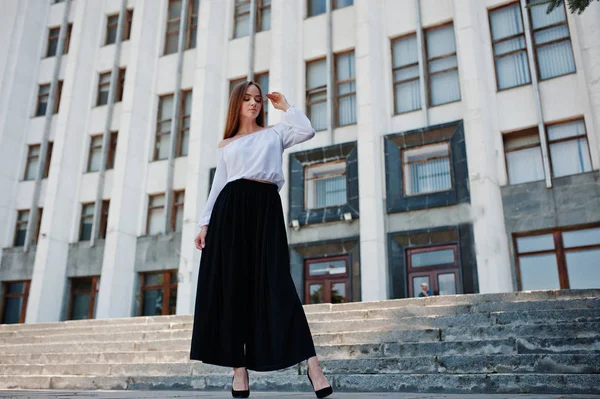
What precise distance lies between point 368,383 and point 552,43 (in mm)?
15784

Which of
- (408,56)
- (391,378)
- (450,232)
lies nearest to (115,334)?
(391,378)

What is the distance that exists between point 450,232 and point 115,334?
413 inches

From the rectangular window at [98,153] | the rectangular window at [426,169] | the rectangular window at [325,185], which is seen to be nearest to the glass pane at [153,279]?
the rectangular window at [98,153]

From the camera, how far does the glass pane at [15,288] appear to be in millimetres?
24656

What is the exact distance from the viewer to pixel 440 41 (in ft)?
63.7

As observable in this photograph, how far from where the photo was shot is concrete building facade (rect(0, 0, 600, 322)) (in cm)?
1645

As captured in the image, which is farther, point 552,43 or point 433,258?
point 552,43

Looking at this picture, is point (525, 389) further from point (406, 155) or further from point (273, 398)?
point (406, 155)

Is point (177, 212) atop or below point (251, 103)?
atop

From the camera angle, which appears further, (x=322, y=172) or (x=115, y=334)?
(x=322, y=172)

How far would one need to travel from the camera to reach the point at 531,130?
677 inches

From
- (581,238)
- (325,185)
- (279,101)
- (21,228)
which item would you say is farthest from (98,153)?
A: (279,101)

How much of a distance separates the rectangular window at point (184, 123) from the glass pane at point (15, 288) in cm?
953

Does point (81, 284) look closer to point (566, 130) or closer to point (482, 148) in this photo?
point (482, 148)
